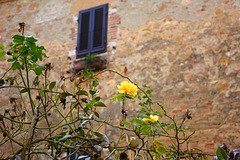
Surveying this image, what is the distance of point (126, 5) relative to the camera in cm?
628

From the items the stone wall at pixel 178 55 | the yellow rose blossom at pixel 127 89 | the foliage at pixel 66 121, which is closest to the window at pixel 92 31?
the stone wall at pixel 178 55

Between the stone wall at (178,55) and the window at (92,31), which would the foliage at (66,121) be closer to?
the stone wall at (178,55)

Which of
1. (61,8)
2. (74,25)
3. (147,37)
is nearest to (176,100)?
(147,37)

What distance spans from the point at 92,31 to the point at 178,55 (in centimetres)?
181

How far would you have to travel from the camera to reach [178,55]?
538 cm

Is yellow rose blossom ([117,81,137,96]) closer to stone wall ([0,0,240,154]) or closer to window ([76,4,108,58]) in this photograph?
stone wall ([0,0,240,154])

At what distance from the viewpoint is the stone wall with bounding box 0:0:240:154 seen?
4.75m

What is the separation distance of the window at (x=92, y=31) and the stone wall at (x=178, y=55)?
0.13m

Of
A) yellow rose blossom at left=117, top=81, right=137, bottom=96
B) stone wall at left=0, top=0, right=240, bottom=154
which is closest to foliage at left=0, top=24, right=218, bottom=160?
yellow rose blossom at left=117, top=81, right=137, bottom=96

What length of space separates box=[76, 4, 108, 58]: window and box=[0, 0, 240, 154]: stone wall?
0.44 feet

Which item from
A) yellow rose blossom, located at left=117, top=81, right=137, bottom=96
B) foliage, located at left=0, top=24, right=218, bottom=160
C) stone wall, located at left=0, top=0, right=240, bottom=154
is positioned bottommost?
foliage, located at left=0, top=24, right=218, bottom=160

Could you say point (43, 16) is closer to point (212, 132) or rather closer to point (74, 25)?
point (74, 25)

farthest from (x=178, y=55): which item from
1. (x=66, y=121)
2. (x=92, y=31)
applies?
(x=66, y=121)

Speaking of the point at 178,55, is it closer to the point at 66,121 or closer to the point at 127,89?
the point at 127,89
